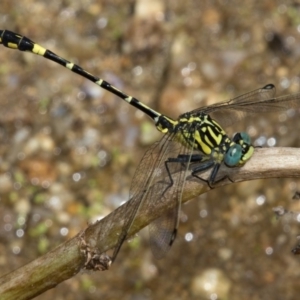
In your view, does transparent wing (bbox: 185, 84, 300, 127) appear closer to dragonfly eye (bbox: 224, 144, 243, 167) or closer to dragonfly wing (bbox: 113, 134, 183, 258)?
dragonfly wing (bbox: 113, 134, 183, 258)

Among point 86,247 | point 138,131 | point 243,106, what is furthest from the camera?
point 138,131

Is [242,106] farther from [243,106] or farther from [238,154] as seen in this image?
[238,154]

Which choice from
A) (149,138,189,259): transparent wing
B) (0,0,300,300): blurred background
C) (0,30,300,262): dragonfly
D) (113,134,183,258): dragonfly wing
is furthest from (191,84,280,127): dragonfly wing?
(0,0,300,300): blurred background

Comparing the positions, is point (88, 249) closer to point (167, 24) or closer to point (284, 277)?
point (284, 277)

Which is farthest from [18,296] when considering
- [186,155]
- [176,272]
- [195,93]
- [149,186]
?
[195,93]

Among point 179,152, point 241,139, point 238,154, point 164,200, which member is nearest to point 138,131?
point 179,152

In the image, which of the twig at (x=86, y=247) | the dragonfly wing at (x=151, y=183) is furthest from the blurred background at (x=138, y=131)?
the twig at (x=86, y=247)
